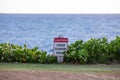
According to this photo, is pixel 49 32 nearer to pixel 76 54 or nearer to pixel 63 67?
pixel 76 54

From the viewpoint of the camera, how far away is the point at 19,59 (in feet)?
41.5

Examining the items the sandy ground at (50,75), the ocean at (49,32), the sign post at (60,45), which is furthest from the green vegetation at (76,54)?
the ocean at (49,32)

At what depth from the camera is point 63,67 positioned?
11445 millimetres

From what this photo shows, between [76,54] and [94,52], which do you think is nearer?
[76,54]

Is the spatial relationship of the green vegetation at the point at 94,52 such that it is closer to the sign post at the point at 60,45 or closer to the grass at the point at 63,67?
the sign post at the point at 60,45

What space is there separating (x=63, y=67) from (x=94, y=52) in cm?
156

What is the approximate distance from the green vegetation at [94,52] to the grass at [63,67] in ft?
1.56

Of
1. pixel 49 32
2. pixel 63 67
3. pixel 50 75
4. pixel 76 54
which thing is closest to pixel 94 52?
pixel 76 54

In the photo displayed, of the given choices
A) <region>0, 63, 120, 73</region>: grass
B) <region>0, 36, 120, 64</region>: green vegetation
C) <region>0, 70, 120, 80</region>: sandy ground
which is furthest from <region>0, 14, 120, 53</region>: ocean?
<region>0, 70, 120, 80</region>: sandy ground

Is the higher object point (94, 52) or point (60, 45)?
point (60, 45)

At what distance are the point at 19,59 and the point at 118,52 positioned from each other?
2.93 metres

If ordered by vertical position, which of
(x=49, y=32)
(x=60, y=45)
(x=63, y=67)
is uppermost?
(x=49, y=32)

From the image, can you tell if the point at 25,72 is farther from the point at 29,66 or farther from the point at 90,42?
the point at 90,42

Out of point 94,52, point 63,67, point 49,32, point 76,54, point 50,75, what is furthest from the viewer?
point 49,32
